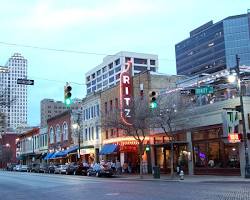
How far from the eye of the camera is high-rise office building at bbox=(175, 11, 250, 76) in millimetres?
97312

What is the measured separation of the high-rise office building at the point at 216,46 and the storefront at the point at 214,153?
2166 inches

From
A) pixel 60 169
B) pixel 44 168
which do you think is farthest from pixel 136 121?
pixel 44 168

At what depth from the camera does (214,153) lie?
38062 mm

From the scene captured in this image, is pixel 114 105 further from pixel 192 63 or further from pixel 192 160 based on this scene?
pixel 192 63

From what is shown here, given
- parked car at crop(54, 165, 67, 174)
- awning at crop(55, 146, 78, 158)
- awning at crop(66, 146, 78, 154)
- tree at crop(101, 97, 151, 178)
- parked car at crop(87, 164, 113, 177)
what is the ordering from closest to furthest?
Answer: tree at crop(101, 97, 151, 178), parked car at crop(87, 164, 113, 177), parked car at crop(54, 165, 67, 174), awning at crop(66, 146, 78, 154), awning at crop(55, 146, 78, 158)

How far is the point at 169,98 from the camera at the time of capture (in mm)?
41875

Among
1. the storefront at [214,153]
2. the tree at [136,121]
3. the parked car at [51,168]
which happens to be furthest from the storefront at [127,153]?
the parked car at [51,168]

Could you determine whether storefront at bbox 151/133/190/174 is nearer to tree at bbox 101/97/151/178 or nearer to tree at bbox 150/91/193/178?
tree at bbox 150/91/193/178

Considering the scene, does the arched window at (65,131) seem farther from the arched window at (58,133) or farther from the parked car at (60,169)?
the parked car at (60,169)

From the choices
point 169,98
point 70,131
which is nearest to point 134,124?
point 169,98

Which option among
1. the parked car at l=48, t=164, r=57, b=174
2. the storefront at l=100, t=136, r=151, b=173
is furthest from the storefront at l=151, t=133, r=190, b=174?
the parked car at l=48, t=164, r=57, b=174

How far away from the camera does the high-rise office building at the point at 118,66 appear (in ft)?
490

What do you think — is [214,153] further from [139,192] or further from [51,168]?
[51,168]

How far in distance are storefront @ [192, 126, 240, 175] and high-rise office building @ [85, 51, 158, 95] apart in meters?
102
